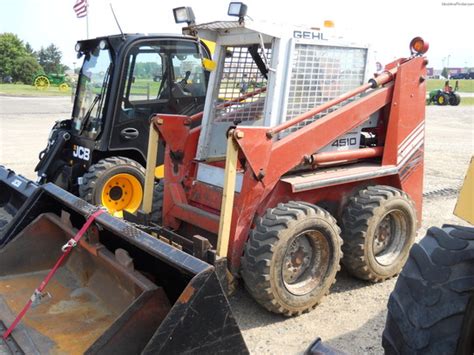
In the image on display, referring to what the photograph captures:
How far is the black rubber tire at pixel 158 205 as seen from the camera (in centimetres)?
463

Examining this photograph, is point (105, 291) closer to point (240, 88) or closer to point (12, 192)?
point (240, 88)

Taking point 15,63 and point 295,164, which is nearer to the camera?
point 295,164

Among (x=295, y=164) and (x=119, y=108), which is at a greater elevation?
(x=119, y=108)

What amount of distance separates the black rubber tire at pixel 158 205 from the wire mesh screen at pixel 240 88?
0.87 metres

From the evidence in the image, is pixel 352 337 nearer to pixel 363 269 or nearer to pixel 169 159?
pixel 363 269

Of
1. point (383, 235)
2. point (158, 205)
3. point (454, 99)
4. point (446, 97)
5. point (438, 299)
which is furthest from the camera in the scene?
point (446, 97)

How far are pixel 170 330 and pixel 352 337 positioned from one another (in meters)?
1.63

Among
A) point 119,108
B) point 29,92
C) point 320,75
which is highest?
point 320,75

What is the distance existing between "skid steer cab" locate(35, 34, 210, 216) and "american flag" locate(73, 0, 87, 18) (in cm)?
785

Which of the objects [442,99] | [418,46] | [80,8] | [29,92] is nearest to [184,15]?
[418,46]

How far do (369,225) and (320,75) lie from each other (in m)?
1.33

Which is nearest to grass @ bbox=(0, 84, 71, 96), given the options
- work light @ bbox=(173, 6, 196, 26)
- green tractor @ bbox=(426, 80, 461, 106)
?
green tractor @ bbox=(426, 80, 461, 106)

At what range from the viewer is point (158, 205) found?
15.5ft

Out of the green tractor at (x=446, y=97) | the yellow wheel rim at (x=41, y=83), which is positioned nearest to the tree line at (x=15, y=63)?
the yellow wheel rim at (x=41, y=83)
